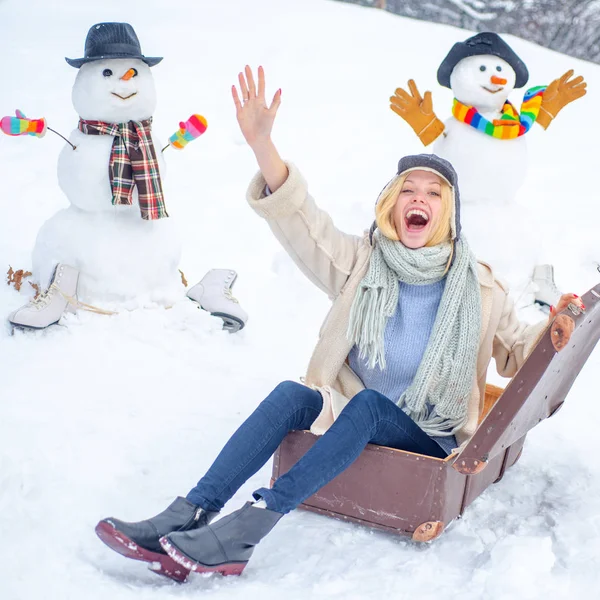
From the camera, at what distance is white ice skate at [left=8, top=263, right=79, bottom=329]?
388 centimetres

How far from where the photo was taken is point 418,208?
2.71 metres

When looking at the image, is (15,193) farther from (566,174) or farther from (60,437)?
(566,174)

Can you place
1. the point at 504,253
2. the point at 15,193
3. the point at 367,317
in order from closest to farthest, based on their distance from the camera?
the point at 367,317, the point at 504,253, the point at 15,193

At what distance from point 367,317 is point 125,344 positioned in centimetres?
157

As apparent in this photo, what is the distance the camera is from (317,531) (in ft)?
8.59

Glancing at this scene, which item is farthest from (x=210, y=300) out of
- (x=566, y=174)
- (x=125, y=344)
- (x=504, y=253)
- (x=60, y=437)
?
(x=566, y=174)

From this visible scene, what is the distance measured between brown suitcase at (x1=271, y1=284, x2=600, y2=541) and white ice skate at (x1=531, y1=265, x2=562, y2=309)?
2017mm

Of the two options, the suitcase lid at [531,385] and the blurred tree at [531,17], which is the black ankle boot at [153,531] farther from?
the blurred tree at [531,17]

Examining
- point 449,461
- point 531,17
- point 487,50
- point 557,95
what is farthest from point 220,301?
point 531,17

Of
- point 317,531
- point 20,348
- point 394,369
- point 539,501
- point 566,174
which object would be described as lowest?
point 20,348

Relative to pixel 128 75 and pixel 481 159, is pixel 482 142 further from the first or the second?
pixel 128 75

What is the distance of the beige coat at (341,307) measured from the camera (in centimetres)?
270

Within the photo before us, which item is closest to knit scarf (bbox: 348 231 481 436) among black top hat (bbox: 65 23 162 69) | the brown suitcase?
the brown suitcase

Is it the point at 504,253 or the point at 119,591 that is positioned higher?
the point at 504,253
